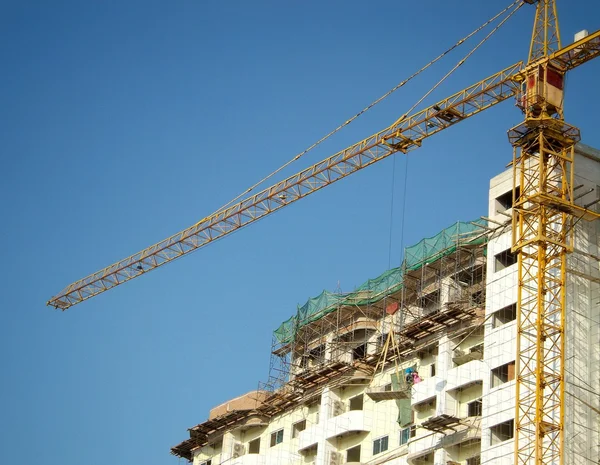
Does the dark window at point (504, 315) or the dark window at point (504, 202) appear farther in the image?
the dark window at point (504, 202)

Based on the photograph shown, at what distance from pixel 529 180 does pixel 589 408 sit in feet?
46.0

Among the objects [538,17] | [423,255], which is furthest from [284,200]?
[538,17]

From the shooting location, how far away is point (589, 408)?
74188mm

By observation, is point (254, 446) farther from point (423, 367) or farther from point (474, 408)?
point (474, 408)

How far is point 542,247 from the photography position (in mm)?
76000

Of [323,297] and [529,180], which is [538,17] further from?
[323,297]

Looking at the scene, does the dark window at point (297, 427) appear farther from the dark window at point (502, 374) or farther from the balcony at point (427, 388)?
the dark window at point (502, 374)

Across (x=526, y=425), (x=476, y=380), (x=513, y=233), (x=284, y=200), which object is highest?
(x=284, y=200)

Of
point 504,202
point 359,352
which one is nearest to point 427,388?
point 504,202

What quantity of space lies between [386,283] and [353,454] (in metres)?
12.2

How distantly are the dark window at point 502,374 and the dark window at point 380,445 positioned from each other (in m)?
12.1

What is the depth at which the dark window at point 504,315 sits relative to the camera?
7825 centimetres

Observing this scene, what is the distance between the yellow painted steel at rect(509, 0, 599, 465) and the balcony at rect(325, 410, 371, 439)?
16643 millimetres

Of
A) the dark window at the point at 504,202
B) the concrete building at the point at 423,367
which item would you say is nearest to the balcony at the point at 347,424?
the concrete building at the point at 423,367
